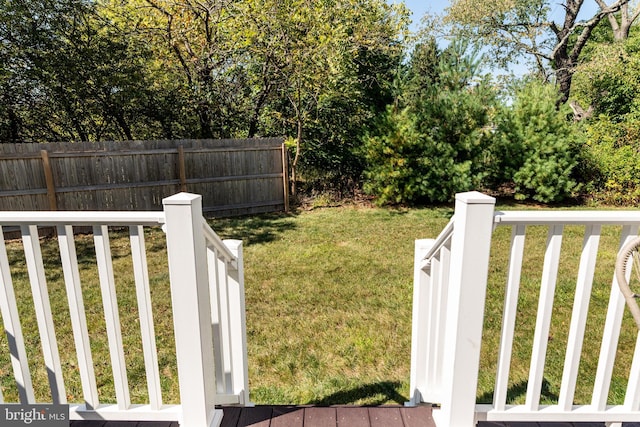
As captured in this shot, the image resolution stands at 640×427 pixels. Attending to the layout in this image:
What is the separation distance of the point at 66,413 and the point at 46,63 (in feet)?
24.4

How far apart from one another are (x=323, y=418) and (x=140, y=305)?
1033 mm

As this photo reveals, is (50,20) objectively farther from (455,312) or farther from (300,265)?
(455,312)

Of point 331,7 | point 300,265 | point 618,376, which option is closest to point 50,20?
point 331,7

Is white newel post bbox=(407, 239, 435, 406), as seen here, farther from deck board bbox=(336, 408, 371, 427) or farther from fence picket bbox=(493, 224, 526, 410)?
fence picket bbox=(493, 224, 526, 410)

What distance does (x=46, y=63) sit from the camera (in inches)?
267

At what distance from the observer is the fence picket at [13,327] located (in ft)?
4.81

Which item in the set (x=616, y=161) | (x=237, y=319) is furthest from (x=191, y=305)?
(x=616, y=161)

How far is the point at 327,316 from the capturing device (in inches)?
138

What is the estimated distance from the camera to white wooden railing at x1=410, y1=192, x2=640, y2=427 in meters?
1.37

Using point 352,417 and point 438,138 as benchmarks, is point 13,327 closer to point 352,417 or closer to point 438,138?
point 352,417

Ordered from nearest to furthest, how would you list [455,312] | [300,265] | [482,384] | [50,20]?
Result: 1. [455,312]
2. [482,384]
3. [300,265]
4. [50,20]

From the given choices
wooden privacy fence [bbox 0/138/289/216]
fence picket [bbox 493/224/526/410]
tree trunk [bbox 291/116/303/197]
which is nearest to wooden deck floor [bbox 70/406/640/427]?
fence picket [bbox 493/224/526/410]

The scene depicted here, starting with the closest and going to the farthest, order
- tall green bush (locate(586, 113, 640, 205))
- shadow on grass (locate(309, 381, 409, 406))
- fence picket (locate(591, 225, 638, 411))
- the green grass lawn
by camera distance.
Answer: fence picket (locate(591, 225, 638, 411)), shadow on grass (locate(309, 381, 409, 406)), the green grass lawn, tall green bush (locate(586, 113, 640, 205))

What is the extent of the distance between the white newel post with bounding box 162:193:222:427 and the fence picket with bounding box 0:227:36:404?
64 cm
